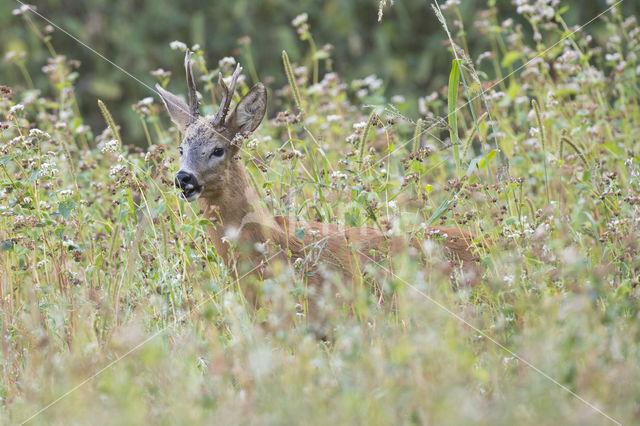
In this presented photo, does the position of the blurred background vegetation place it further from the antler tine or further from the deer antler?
the deer antler

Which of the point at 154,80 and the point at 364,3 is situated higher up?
the point at 364,3

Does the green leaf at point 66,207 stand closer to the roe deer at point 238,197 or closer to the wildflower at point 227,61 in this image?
the roe deer at point 238,197

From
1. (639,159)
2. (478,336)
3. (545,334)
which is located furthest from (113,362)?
(639,159)

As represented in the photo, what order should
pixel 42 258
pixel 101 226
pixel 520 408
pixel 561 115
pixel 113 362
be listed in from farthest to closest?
pixel 561 115 < pixel 101 226 < pixel 42 258 < pixel 113 362 < pixel 520 408

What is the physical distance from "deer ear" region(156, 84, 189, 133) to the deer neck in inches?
15.1

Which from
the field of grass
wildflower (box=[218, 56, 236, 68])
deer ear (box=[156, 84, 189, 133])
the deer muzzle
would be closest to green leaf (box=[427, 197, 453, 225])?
the field of grass

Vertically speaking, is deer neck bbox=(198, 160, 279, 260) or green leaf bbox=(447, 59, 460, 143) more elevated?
green leaf bbox=(447, 59, 460, 143)

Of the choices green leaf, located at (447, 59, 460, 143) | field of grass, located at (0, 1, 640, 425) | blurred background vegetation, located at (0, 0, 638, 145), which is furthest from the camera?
blurred background vegetation, located at (0, 0, 638, 145)

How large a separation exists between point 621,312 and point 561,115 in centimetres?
262

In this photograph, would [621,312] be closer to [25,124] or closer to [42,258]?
[42,258]

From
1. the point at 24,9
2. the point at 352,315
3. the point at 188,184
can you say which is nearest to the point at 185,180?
the point at 188,184

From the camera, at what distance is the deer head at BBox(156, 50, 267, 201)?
12.4 feet

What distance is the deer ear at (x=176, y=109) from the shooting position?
13.7 ft

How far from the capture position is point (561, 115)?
5.15 metres
